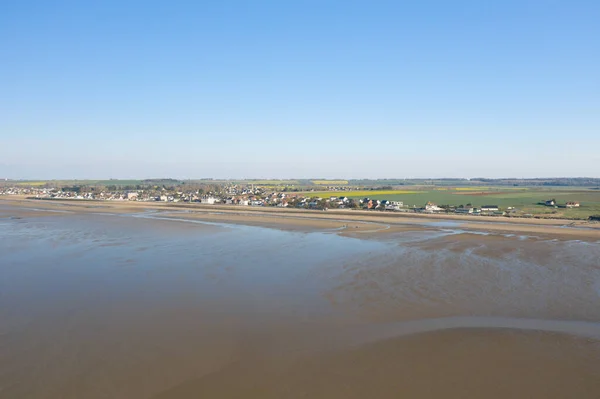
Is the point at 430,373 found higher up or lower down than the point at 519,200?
lower down

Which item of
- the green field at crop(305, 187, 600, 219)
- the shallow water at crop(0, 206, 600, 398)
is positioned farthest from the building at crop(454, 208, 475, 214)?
the shallow water at crop(0, 206, 600, 398)

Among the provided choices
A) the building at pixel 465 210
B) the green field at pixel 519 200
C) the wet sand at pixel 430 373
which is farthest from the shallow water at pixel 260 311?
the green field at pixel 519 200

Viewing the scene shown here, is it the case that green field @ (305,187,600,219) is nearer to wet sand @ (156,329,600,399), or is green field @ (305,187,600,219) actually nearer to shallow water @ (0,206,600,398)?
shallow water @ (0,206,600,398)

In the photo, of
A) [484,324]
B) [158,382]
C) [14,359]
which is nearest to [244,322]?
[158,382]

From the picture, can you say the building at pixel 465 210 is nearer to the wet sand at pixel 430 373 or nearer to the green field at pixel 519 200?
the green field at pixel 519 200

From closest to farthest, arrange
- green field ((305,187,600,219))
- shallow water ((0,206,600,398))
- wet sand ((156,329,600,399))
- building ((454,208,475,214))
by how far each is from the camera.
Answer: wet sand ((156,329,600,399))
shallow water ((0,206,600,398))
green field ((305,187,600,219))
building ((454,208,475,214))

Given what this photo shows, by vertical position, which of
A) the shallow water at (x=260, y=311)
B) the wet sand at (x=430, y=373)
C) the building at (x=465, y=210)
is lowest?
the wet sand at (x=430, y=373)

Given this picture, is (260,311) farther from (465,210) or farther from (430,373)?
(465,210)

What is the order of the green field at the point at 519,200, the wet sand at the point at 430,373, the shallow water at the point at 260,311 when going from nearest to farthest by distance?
the wet sand at the point at 430,373
the shallow water at the point at 260,311
the green field at the point at 519,200

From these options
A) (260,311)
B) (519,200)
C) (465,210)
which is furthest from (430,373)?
(519,200)
